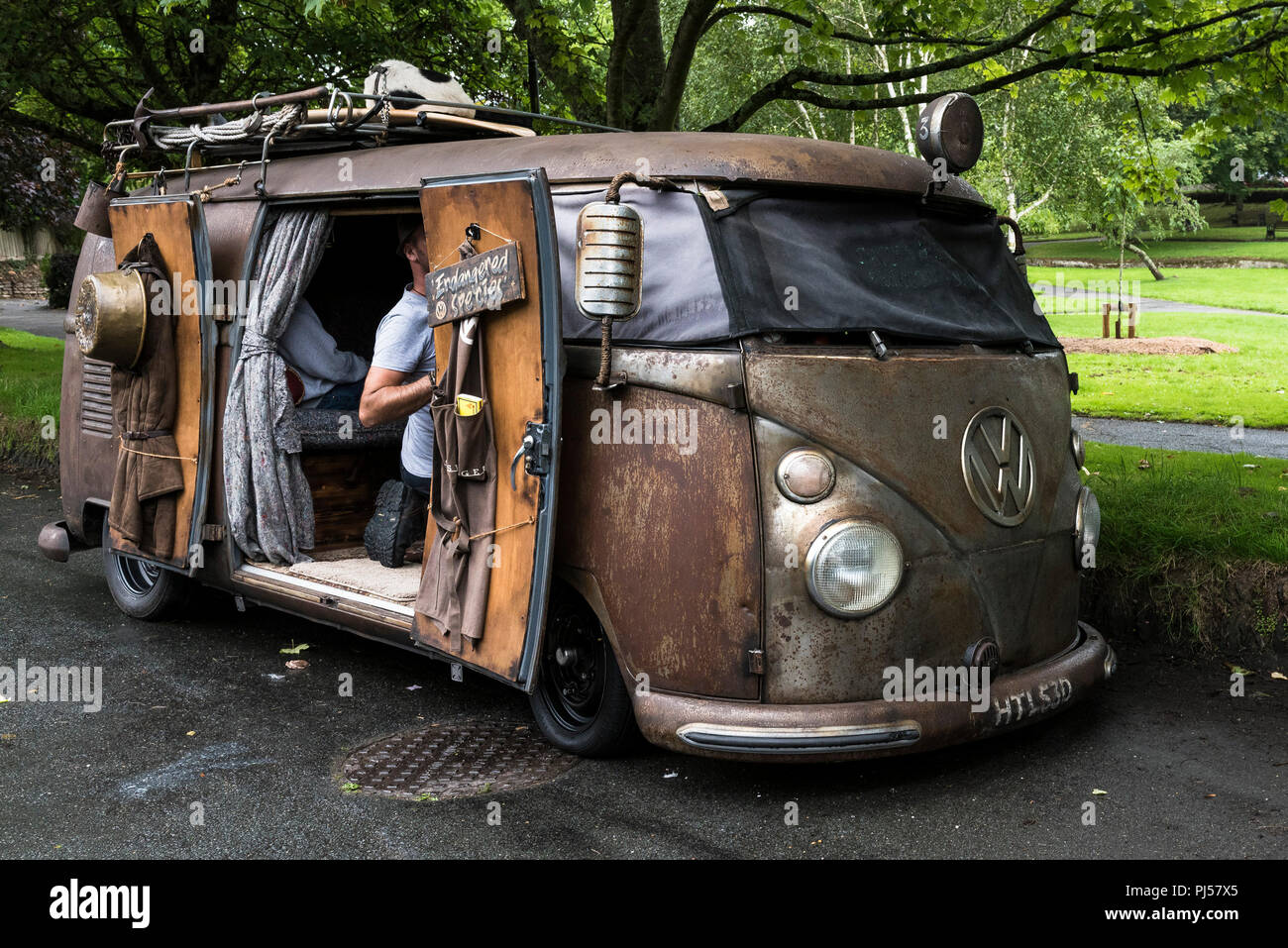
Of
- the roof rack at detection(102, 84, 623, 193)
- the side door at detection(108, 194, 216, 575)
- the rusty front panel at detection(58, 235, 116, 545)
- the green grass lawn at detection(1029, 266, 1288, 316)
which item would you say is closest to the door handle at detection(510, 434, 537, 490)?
the roof rack at detection(102, 84, 623, 193)

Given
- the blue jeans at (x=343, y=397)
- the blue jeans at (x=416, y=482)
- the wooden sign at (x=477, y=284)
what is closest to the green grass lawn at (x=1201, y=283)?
the blue jeans at (x=343, y=397)

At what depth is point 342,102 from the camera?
6039 mm

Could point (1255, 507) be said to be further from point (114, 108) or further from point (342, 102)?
point (114, 108)

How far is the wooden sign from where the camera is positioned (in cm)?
440

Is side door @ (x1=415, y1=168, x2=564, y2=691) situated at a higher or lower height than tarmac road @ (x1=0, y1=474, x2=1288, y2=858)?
higher

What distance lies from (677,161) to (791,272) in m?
0.56

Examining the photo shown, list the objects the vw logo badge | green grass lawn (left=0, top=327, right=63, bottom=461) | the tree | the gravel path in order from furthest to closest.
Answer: green grass lawn (left=0, top=327, right=63, bottom=461) → the gravel path → the tree → the vw logo badge

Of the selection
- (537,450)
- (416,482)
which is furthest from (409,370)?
(537,450)

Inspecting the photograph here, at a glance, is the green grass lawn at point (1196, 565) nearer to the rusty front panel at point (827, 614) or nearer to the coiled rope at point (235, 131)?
the rusty front panel at point (827, 614)

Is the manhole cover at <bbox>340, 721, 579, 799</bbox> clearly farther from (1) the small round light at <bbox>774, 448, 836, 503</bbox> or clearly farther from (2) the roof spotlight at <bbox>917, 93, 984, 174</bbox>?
(2) the roof spotlight at <bbox>917, 93, 984, 174</bbox>

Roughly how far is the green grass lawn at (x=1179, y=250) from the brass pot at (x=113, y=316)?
3998 centimetres

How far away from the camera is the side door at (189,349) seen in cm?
605

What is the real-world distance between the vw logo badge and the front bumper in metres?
0.60

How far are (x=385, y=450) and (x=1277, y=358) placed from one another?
14541 mm
